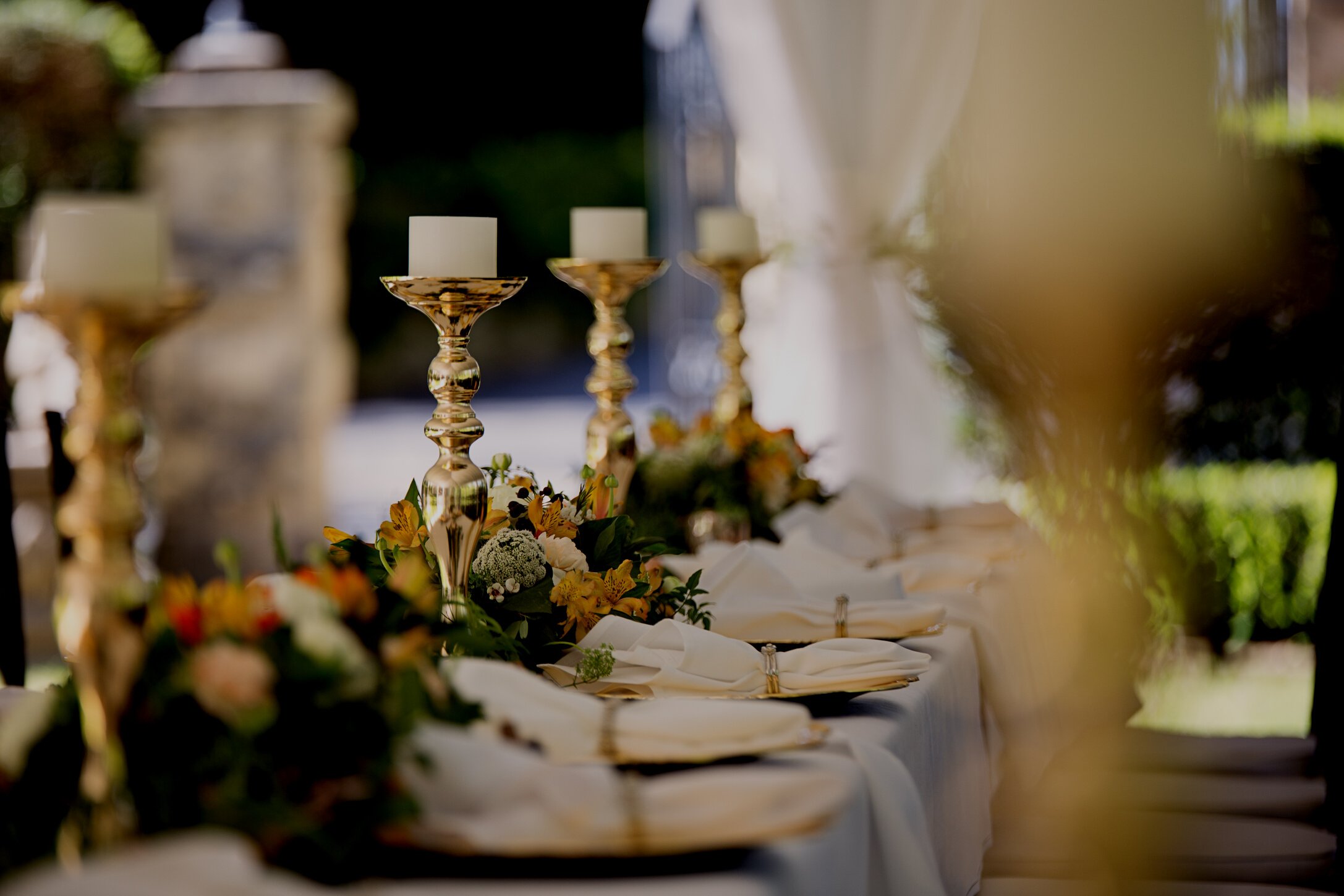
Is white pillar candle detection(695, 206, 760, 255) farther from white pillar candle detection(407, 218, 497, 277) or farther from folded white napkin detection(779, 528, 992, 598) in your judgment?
white pillar candle detection(407, 218, 497, 277)

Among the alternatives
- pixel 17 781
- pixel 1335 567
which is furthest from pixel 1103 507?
pixel 1335 567

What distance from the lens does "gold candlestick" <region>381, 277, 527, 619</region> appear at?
4.65 ft

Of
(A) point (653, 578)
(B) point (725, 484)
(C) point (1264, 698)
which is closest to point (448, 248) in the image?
(A) point (653, 578)

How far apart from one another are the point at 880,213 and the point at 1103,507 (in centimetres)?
279

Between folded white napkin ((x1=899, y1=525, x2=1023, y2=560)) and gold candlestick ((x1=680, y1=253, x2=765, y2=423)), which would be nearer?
folded white napkin ((x1=899, y1=525, x2=1023, y2=560))

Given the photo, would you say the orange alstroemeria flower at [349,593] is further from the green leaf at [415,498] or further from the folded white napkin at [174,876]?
the green leaf at [415,498]

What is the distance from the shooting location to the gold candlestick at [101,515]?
0.86m

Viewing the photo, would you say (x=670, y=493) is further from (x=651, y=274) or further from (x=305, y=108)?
(x=305, y=108)

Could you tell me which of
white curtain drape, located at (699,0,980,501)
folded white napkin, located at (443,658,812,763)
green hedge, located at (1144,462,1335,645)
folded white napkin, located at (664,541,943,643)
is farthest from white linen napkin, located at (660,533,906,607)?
green hedge, located at (1144,462,1335,645)

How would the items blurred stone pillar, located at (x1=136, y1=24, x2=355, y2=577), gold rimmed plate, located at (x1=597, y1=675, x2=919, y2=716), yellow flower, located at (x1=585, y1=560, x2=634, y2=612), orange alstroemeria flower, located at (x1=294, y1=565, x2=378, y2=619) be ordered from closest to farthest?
orange alstroemeria flower, located at (x1=294, y1=565, x2=378, y2=619) < gold rimmed plate, located at (x1=597, y1=675, x2=919, y2=716) < yellow flower, located at (x1=585, y1=560, x2=634, y2=612) < blurred stone pillar, located at (x1=136, y1=24, x2=355, y2=577)

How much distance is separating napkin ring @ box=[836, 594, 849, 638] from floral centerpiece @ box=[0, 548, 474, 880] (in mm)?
763

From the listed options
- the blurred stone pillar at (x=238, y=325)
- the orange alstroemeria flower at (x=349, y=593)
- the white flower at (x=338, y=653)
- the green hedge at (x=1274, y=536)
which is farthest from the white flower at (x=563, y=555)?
the blurred stone pillar at (x=238, y=325)

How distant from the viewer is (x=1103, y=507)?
0.66 meters

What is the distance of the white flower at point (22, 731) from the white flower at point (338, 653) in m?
0.22
